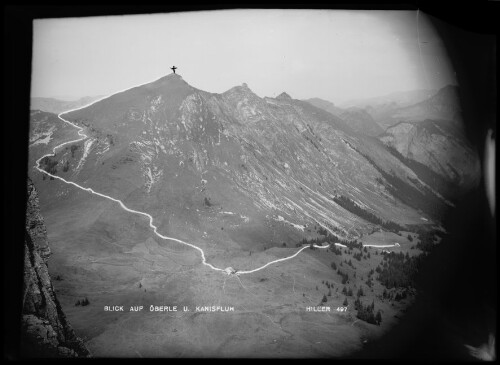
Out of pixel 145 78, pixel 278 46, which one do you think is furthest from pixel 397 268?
pixel 145 78

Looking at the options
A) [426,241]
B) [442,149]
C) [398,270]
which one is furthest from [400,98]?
[398,270]

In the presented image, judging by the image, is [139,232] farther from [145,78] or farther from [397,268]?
[397,268]

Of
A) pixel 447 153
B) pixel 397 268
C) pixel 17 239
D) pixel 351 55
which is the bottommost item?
pixel 397 268

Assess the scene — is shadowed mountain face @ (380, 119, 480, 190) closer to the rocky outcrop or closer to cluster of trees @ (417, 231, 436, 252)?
cluster of trees @ (417, 231, 436, 252)

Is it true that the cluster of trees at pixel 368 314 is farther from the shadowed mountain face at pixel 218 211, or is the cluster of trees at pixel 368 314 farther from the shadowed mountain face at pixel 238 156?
the shadowed mountain face at pixel 238 156

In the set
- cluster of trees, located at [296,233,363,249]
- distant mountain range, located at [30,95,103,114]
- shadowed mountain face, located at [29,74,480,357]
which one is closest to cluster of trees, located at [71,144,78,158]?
shadowed mountain face, located at [29,74,480,357]

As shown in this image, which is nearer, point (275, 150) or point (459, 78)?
point (459, 78)

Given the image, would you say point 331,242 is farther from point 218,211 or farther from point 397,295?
point 218,211
